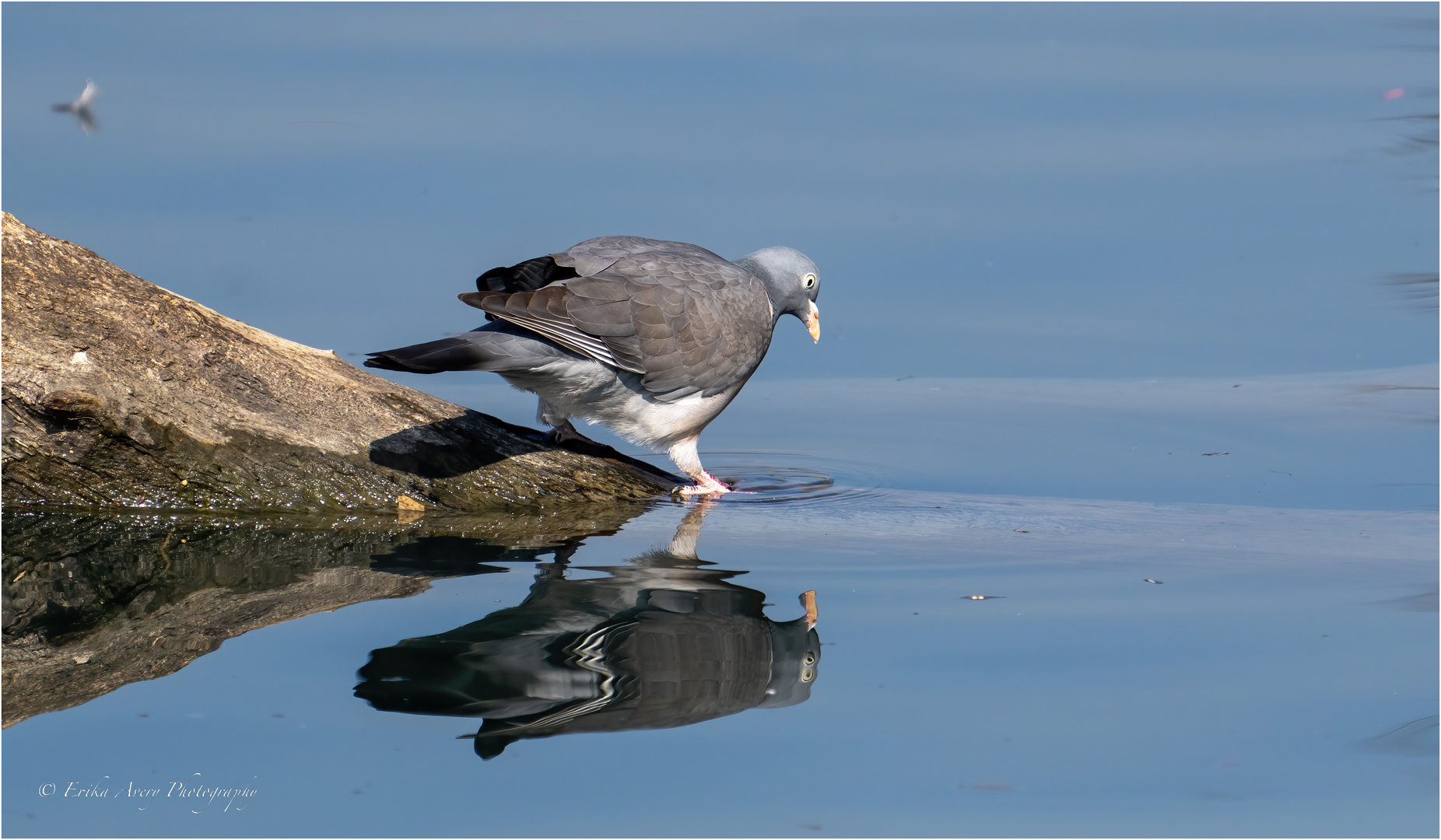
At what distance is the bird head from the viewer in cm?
716

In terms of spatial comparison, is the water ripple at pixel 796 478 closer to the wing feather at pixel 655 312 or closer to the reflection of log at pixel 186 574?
the wing feather at pixel 655 312

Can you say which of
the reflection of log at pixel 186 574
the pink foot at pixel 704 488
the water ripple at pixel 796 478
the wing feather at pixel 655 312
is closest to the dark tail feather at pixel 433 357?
the wing feather at pixel 655 312

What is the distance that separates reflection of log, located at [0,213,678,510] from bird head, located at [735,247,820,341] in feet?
5.50

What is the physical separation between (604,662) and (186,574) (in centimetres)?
173

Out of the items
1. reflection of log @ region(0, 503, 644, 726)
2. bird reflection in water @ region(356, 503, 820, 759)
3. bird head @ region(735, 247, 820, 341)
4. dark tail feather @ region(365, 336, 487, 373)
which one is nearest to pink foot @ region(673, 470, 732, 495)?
reflection of log @ region(0, 503, 644, 726)

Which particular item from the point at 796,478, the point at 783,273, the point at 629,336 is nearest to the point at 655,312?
the point at 629,336

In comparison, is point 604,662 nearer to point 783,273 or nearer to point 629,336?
point 629,336

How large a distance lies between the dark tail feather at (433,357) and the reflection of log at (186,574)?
2.21 ft

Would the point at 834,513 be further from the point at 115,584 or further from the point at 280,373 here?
the point at 115,584

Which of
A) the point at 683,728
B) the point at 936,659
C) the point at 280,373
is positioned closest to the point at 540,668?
the point at 683,728

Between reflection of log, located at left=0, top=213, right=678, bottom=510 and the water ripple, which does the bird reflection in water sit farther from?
the water ripple

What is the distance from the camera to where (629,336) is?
6.22 m

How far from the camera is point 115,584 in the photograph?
4953 millimetres

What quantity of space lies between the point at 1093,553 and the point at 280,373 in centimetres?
338
